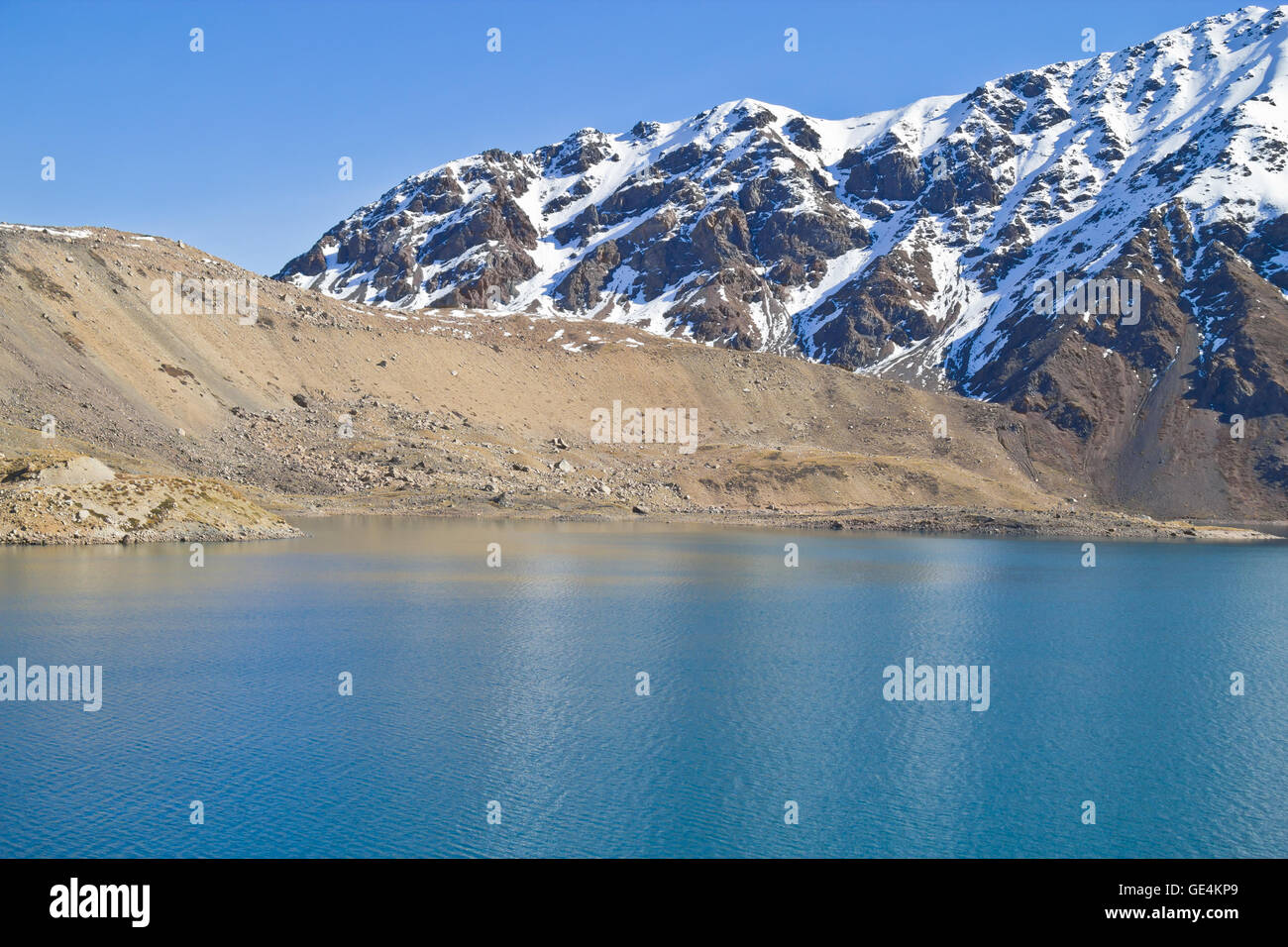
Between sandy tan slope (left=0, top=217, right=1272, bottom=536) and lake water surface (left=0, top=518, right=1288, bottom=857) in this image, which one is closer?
lake water surface (left=0, top=518, right=1288, bottom=857)

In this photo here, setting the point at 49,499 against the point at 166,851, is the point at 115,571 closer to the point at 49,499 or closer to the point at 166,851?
the point at 49,499

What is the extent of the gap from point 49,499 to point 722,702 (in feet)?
196

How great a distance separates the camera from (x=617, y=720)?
1271 inches

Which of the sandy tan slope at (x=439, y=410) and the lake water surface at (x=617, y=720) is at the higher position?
the sandy tan slope at (x=439, y=410)

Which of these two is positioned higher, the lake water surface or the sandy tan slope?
the sandy tan slope

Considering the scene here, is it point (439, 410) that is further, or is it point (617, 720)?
point (439, 410)

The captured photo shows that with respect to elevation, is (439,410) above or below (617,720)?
above

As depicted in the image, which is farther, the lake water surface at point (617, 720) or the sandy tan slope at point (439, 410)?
the sandy tan slope at point (439, 410)

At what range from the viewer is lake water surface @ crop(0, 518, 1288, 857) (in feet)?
77.7

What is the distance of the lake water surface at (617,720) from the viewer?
23688 mm
